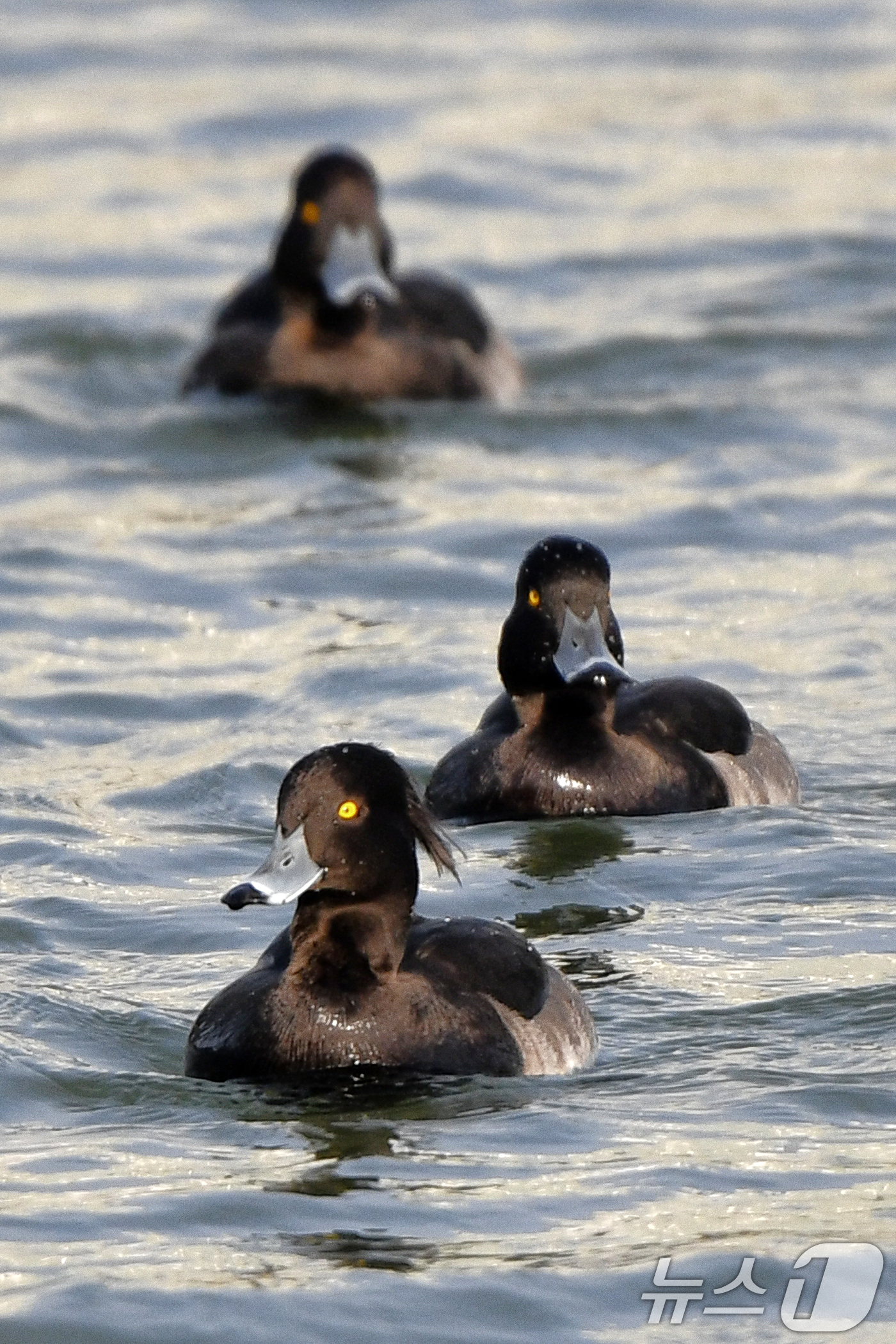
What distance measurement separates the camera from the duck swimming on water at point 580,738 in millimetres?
11062

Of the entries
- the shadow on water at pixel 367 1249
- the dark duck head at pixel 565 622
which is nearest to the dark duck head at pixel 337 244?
the dark duck head at pixel 565 622

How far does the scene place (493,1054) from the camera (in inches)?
335

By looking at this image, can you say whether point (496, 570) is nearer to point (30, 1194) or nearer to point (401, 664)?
point (401, 664)

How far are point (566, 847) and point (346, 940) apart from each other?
2.59 metres

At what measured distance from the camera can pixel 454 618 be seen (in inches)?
563

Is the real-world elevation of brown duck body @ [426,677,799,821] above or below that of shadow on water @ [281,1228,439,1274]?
above

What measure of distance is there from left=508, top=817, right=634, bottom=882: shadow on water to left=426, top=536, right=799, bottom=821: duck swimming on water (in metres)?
0.06

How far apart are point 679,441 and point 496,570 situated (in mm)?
2692

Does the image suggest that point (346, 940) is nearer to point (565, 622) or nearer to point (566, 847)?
point (566, 847)

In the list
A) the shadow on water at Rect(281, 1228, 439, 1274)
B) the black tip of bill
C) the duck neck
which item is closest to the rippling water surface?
the shadow on water at Rect(281, 1228, 439, 1274)

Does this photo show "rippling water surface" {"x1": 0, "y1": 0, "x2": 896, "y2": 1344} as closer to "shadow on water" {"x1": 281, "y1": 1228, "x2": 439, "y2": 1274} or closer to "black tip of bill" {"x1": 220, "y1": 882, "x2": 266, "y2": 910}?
"shadow on water" {"x1": 281, "y1": 1228, "x2": 439, "y2": 1274}

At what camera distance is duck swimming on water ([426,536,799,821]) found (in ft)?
36.3

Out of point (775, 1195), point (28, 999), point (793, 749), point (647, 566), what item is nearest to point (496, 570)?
point (647, 566)

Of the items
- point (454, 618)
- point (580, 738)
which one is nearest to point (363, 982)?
point (580, 738)
